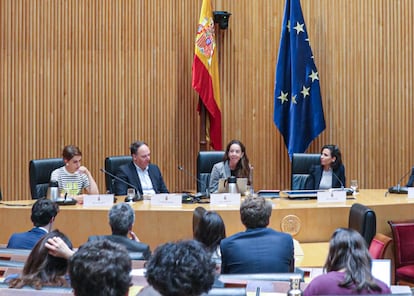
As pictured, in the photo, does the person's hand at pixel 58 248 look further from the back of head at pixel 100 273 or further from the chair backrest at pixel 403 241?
the chair backrest at pixel 403 241

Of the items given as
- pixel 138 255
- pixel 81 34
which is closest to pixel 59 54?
pixel 81 34

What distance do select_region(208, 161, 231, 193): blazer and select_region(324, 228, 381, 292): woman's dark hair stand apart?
3.47 meters

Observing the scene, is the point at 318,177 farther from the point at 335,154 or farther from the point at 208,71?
the point at 208,71

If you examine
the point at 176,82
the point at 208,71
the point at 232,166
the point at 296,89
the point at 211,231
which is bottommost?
the point at 211,231

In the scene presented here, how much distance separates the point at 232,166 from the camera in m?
6.32

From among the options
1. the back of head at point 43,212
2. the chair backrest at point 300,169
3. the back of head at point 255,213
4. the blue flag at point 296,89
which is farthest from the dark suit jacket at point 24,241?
the blue flag at point 296,89

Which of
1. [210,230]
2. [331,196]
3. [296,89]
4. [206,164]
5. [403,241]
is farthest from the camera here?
[296,89]

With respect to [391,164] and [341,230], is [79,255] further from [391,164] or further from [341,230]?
[391,164]

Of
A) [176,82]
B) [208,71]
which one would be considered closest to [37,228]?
[208,71]

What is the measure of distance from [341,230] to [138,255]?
109 centimetres

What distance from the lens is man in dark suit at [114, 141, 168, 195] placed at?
20.0 feet

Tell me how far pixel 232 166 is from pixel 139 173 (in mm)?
966

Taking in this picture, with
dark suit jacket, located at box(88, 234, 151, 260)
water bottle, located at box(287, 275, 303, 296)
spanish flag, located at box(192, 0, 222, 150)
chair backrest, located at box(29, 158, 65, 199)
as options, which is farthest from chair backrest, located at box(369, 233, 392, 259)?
spanish flag, located at box(192, 0, 222, 150)

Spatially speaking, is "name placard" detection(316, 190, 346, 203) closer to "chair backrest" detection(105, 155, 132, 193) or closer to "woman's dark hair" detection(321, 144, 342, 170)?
"woman's dark hair" detection(321, 144, 342, 170)
